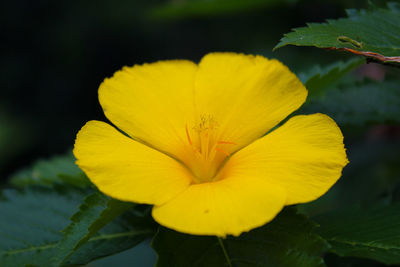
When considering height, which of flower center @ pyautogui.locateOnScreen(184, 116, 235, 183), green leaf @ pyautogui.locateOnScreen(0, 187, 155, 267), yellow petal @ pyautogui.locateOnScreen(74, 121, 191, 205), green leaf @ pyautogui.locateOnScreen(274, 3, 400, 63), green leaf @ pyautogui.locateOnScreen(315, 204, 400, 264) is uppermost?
green leaf @ pyautogui.locateOnScreen(274, 3, 400, 63)

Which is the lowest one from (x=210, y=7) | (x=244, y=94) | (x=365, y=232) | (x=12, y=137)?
(x=12, y=137)

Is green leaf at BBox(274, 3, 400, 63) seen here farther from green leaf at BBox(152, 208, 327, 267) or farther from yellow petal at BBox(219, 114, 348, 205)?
green leaf at BBox(152, 208, 327, 267)

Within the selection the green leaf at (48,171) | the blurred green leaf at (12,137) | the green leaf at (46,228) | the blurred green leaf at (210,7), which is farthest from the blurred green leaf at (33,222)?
the blurred green leaf at (12,137)

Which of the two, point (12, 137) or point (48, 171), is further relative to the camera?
point (12, 137)

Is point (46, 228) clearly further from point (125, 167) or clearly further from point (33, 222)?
point (125, 167)

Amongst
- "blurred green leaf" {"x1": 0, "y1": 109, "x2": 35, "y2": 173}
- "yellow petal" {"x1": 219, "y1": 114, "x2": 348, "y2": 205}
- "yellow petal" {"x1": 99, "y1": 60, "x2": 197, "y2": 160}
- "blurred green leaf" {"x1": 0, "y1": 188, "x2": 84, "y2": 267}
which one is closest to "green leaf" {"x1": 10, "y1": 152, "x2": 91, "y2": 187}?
"blurred green leaf" {"x1": 0, "y1": 188, "x2": 84, "y2": 267}

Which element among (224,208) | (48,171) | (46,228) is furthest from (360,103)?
(48,171)

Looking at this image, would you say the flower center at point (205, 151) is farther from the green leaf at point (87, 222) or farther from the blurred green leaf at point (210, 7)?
the blurred green leaf at point (210, 7)

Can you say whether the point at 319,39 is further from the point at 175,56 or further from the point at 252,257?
the point at 175,56
